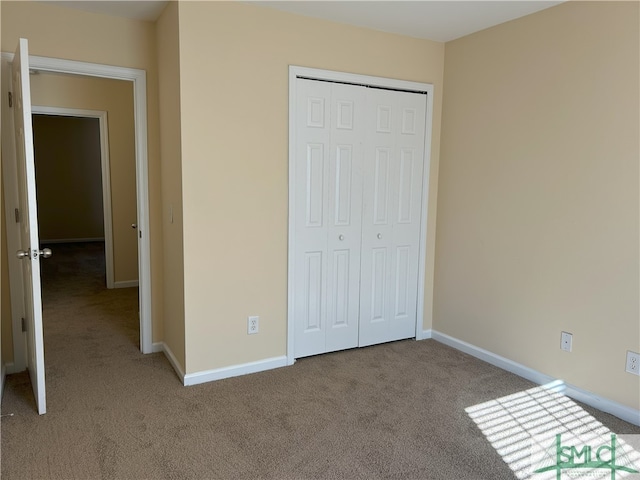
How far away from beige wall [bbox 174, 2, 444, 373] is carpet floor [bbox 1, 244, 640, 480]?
404 millimetres

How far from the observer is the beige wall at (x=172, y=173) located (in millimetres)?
2855

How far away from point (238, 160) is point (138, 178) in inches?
33.7

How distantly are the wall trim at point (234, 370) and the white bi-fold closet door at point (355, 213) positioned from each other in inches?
8.1

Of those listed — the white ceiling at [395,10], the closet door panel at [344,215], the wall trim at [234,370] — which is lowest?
the wall trim at [234,370]

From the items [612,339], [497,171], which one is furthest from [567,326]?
[497,171]

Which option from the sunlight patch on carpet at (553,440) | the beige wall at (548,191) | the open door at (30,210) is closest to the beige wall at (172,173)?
the open door at (30,210)

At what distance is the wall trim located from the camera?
300 cm

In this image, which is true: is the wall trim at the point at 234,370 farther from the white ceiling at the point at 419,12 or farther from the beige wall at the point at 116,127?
the beige wall at the point at 116,127

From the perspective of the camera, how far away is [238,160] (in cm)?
298

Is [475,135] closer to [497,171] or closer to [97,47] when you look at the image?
[497,171]

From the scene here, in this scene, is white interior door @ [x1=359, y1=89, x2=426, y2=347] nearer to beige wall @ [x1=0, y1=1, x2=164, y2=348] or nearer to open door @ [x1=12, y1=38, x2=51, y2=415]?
beige wall @ [x1=0, y1=1, x2=164, y2=348]

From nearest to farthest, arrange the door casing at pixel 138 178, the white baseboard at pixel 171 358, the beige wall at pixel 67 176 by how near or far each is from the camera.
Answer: the door casing at pixel 138 178 → the white baseboard at pixel 171 358 → the beige wall at pixel 67 176

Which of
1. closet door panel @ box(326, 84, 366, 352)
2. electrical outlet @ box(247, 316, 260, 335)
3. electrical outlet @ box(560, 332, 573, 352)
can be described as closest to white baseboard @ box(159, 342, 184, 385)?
electrical outlet @ box(247, 316, 260, 335)

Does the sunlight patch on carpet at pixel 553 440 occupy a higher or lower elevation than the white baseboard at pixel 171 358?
lower
